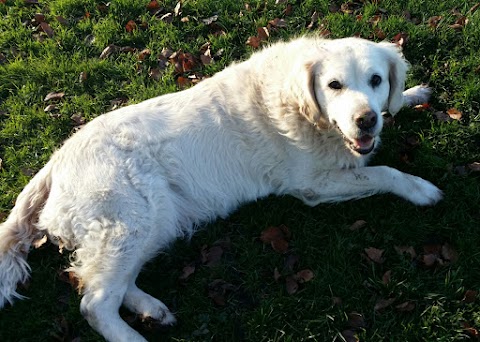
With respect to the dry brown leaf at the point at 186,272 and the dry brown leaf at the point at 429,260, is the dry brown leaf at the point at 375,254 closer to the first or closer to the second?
the dry brown leaf at the point at 429,260

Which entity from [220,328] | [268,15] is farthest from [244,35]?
[220,328]

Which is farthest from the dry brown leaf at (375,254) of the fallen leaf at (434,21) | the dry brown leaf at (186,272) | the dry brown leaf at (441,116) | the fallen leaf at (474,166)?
the fallen leaf at (434,21)

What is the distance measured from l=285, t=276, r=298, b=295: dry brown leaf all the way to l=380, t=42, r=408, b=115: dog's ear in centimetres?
166

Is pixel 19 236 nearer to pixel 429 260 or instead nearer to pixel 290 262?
pixel 290 262

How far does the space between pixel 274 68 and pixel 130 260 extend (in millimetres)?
2059

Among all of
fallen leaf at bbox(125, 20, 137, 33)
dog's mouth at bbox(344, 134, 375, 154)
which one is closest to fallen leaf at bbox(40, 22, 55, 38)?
fallen leaf at bbox(125, 20, 137, 33)

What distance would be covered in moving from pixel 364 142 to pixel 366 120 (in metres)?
0.30

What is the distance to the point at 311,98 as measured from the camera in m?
4.02

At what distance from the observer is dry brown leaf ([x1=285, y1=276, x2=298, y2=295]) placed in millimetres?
3919

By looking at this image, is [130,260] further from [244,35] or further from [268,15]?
[268,15]

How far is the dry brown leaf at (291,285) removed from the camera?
154 inches

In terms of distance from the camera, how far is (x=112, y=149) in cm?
424

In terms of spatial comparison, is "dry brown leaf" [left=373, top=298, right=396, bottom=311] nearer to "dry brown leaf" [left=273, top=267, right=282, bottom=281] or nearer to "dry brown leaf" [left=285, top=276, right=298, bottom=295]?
"dry brown leaf" [left=285, top=276, right=298, bottom=295]

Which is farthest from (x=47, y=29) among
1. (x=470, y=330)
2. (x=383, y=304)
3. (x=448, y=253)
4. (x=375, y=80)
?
(x=470, y=330)
